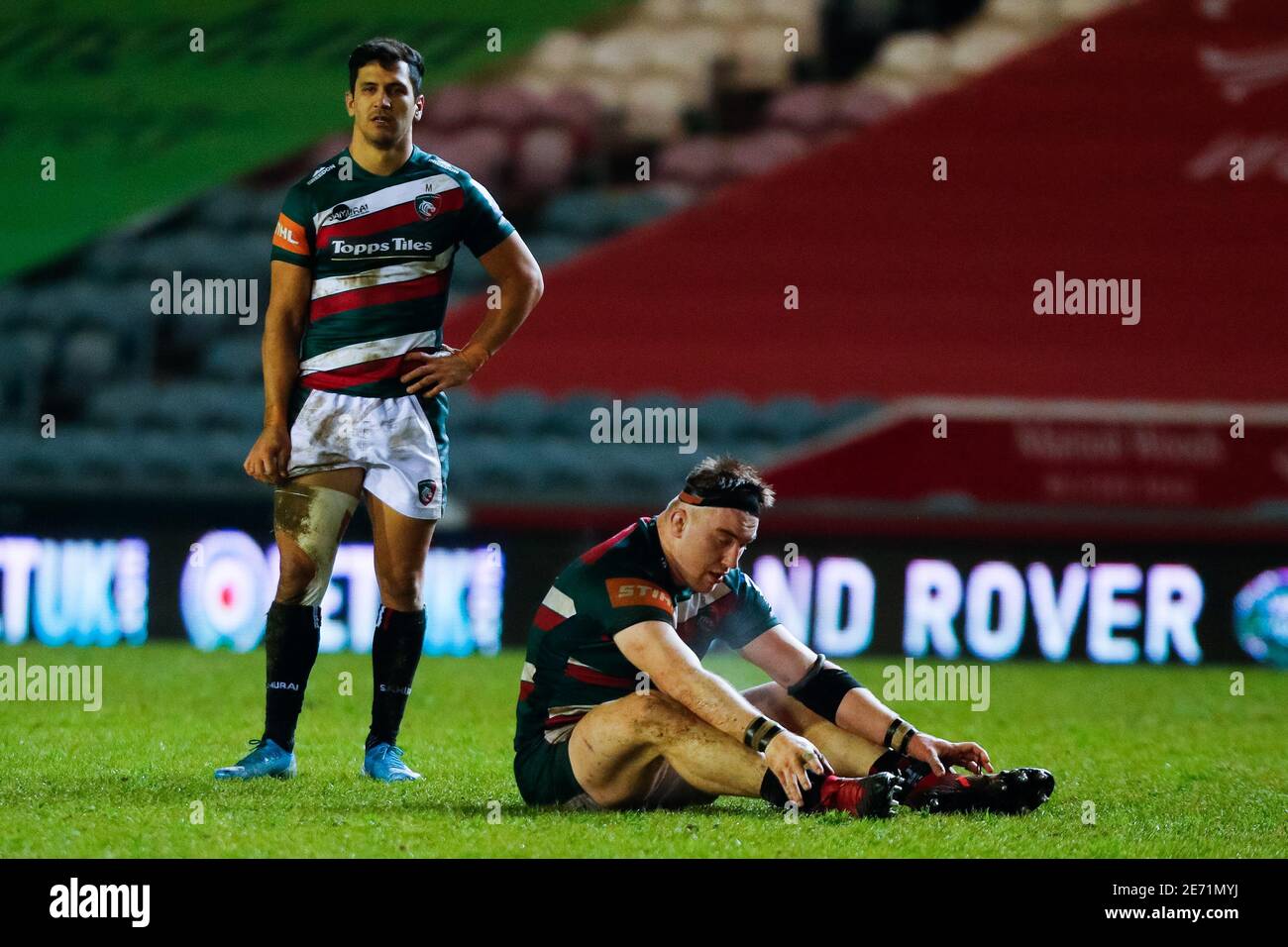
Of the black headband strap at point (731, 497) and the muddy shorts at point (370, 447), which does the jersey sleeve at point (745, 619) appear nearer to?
the black headband strap at point (731, 497)

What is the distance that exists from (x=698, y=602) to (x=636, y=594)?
39cm

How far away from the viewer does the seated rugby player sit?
4.10 metres

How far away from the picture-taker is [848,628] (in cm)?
868

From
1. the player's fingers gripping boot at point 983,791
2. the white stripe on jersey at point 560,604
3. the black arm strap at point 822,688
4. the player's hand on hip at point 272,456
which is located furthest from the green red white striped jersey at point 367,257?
the player's fingers gripping boot at point 983,791

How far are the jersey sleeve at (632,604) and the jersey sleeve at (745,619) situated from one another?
0.38m

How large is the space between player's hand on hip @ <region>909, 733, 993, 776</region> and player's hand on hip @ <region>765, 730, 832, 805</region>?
0.53 meters

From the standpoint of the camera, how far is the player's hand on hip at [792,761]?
388cm

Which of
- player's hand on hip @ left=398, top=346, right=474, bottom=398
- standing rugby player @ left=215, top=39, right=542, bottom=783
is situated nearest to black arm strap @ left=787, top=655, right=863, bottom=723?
standing rugby player @ left=215, top=39, right=542, bottom=783

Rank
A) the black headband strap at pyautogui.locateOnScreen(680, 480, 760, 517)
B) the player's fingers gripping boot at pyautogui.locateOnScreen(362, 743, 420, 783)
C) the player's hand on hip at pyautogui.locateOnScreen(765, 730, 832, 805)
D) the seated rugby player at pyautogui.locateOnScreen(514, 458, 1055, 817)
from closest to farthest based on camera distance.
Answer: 1. the player's hand on hip at pyautogui.locateOnScreen(765, 730, 832, 805)
2. the seated rugby player at pyautogui.locateOnScreen(514, 458, 1055, 817)
3. the black headband strap at pyautogui.locateOnScreen(680, 480, 760, 517)
4. the player's fingers gripping boot at pyautogui.locateOnScreen(362, 743, 420, 783)

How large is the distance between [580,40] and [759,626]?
8436mm

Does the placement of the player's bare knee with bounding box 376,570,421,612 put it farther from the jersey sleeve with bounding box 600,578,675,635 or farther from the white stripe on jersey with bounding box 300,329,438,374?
the jersey sleeve with bounding box 600,578,675,635

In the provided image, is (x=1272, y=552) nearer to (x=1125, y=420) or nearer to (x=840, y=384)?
(x=1125, y=420)

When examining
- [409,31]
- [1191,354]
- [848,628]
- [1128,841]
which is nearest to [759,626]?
[1128,841]
